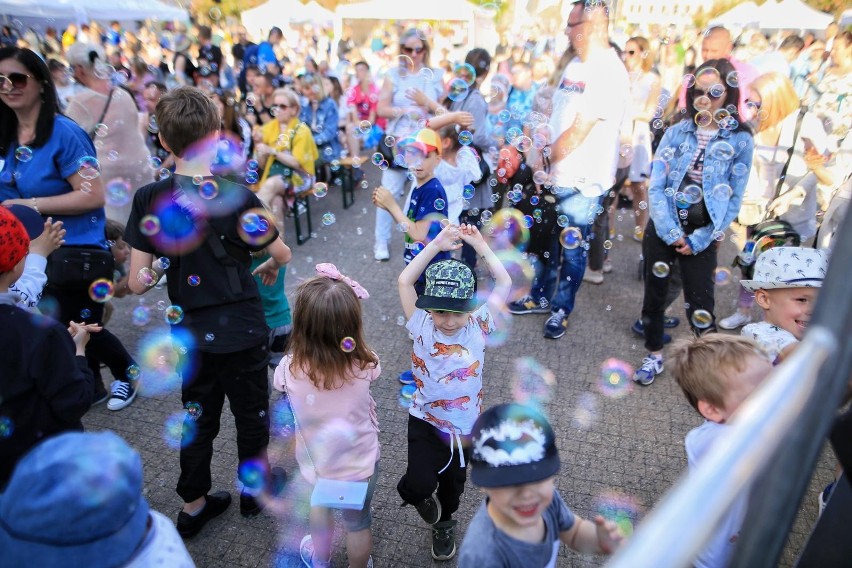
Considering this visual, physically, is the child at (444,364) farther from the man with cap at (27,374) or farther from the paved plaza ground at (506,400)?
the man with cap at (27,374)

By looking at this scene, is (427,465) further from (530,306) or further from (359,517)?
(530,306)

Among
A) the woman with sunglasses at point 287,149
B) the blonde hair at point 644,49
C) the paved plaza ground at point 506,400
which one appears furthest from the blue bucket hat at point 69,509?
the blonde hair at point 644,49

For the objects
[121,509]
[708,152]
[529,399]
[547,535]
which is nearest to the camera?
[121,509]

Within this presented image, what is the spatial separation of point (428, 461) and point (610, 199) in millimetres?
3873

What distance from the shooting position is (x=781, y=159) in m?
5.74

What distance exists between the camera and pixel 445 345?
2.48 meters

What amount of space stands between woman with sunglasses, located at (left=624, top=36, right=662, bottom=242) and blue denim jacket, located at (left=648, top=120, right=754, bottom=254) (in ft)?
4.69

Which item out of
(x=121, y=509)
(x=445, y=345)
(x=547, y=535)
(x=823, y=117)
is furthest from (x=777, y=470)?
(x=823, y=117)

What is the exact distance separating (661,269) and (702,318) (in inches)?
17.0

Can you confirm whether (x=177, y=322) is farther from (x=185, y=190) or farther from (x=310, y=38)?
(x=310, y=38)

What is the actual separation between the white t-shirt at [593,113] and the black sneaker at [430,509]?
9.39ft

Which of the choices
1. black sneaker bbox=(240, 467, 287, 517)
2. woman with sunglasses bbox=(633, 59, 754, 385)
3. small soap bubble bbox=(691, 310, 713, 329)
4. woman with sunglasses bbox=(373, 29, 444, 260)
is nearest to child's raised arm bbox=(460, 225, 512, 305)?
black sneaker bbox=(240, 467, 287, 517)

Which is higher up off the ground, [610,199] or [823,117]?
[823,117]

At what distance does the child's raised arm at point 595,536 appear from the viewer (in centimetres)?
159
